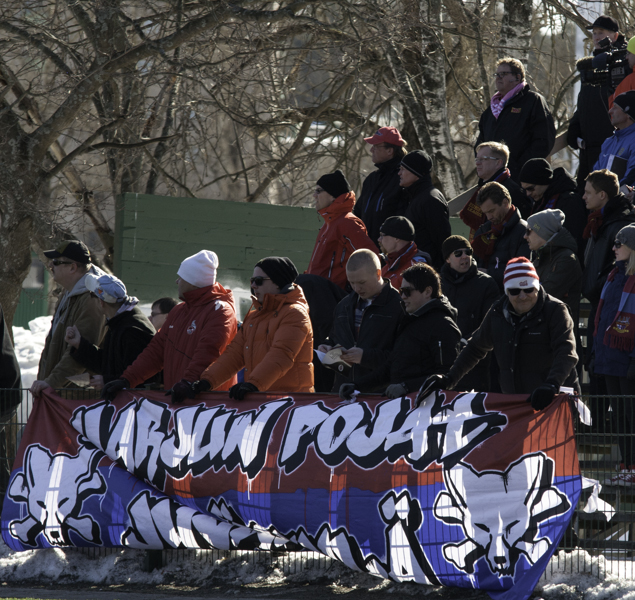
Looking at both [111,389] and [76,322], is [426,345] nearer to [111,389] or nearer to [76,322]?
[111,389]

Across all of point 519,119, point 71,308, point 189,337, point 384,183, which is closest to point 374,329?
point 189,337

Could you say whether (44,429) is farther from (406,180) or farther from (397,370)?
(406,180)

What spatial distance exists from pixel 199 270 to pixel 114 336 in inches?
36.0

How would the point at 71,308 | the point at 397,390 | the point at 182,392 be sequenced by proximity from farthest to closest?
1. the point at 71,308
2. the point at 182,392
3. the point at 397,390

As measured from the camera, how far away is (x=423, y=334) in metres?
6.05

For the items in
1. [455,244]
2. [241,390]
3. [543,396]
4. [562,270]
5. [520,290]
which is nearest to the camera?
[543,396]

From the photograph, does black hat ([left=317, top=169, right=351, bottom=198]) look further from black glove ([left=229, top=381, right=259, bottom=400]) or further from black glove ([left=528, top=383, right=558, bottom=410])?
black glove ([left=528, top=383, right=558, bottom=410])

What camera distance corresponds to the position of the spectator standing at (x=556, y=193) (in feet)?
27.1

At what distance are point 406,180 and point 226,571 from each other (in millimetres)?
3753

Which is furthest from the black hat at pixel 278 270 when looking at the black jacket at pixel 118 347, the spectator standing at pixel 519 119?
the spectator standing at pixel 519 119

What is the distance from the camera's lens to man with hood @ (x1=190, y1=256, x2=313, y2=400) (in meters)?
6.36

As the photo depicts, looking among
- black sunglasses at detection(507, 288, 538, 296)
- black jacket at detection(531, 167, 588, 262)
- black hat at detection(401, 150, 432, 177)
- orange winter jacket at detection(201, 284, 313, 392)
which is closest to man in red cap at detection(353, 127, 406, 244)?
black hat at detection(401, 150, 432, 177)

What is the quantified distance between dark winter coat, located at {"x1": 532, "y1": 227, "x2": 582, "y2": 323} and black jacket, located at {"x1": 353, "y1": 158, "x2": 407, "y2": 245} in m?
1.60

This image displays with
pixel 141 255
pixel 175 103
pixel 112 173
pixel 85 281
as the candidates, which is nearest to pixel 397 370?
pixel 85 281
